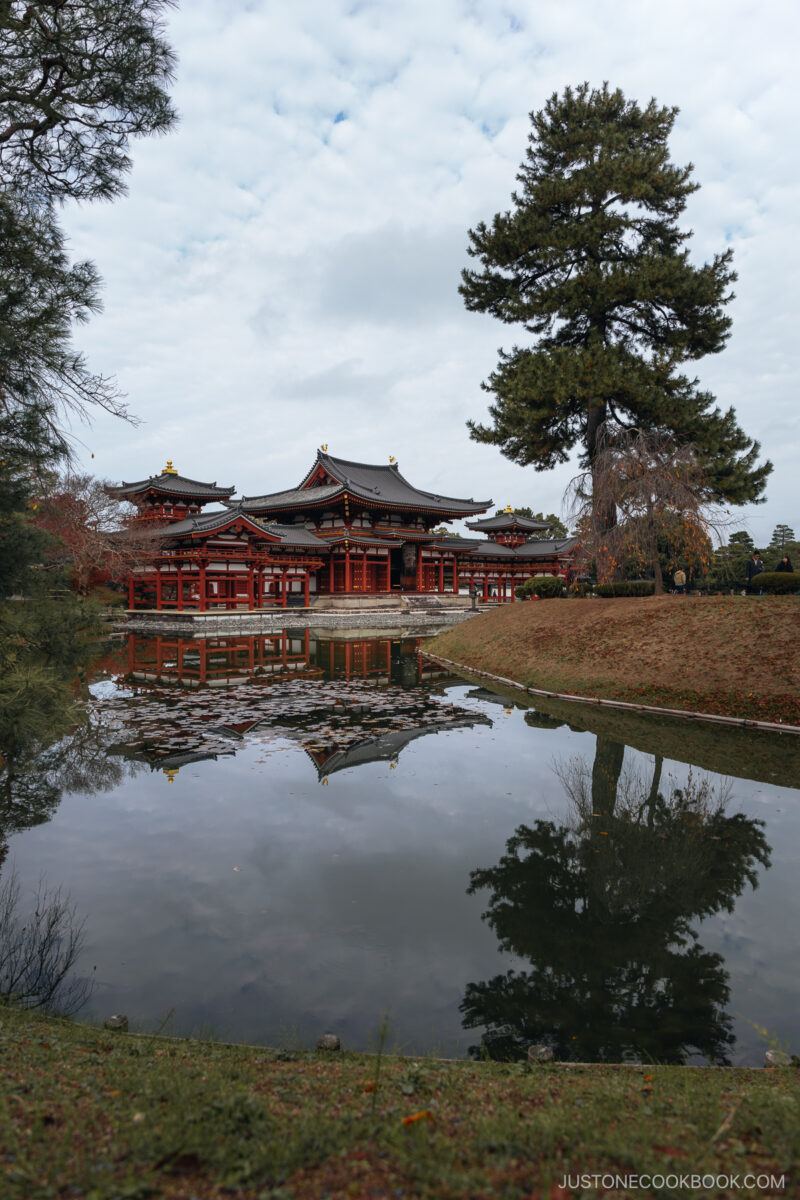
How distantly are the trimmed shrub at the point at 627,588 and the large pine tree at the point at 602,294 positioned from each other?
4460mm

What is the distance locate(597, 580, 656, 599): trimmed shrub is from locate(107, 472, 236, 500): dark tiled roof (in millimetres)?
25605

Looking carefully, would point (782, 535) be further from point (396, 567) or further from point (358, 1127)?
point (358, 1127)

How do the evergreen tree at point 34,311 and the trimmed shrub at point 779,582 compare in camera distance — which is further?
the trimmed shrub at point 779,582

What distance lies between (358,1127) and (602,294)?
2266 cm

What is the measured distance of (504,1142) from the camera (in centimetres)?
217

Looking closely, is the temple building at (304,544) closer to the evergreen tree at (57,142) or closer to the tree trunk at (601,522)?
the tree trunk at (601,522)

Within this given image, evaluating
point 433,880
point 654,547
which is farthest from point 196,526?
point 433,880

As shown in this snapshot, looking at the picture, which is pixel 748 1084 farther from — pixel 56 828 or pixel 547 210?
pixel 547 210

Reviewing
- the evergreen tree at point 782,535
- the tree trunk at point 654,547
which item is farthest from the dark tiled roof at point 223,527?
the evergreen tree at point 782,535

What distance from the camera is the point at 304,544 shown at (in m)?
33.5

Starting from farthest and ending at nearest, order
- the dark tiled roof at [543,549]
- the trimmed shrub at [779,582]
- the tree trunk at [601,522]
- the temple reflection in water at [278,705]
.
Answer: the dark tiled roof at [543,549] → the tree trunk at [601,522] → the trimmed shrub at [779,582] → the temple reflection in water at [278,705]

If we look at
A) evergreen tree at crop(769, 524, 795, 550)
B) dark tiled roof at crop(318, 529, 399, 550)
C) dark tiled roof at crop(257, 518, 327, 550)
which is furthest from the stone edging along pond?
evergreen tree at crop(769, 524, 795, 550)

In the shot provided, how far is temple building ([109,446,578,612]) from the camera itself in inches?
1176

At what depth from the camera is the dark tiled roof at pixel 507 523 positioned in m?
47.4
